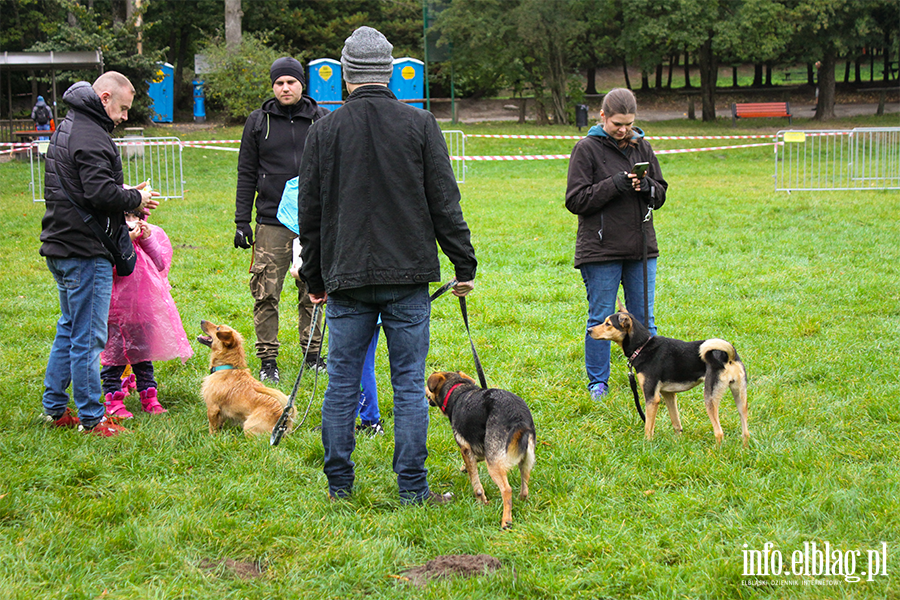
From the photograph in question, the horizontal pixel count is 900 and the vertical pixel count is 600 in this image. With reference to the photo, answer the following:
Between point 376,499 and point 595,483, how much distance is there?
3.74 feet

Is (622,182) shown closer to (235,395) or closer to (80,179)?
(235,395)

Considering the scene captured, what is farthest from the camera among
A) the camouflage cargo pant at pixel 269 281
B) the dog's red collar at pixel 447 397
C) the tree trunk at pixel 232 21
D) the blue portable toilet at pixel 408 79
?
the blue portable toilet at pixel 408 79

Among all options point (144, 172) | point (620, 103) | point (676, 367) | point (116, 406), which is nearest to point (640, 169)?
point (620, 103)

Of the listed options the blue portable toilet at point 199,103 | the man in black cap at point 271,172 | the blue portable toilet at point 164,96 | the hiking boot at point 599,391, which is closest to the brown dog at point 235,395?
the man in black cap at point 271,172

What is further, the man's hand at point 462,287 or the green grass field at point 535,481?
the man's hand at point 462,287

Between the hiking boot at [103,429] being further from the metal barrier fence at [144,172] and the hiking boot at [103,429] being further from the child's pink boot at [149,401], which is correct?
the metal barrier fence at [144,172]

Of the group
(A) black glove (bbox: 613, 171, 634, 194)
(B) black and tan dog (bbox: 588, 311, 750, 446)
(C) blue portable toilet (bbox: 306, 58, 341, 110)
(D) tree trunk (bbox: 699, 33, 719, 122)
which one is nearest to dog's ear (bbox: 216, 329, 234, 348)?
(B) black and tan dog (bbox: 588, 311, 750, 446)

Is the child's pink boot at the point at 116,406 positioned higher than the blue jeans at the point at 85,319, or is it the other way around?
the blue jeans at the point at 85,319

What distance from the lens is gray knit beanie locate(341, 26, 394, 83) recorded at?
11.1 ft

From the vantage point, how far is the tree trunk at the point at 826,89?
31.0 m

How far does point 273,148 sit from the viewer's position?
558 cm

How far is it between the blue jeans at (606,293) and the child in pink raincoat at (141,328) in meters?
2.88

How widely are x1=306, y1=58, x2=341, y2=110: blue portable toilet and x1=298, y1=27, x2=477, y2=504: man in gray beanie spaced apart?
2883 cm

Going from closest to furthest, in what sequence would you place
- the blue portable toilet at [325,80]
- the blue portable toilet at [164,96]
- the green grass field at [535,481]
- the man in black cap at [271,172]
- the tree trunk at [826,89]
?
the green grass field at [535,481], the man in black cap at [271,172], the tree trunk at [826,89], the blue portable toilet at [325,80], the blue portable toilet at [164,96]
